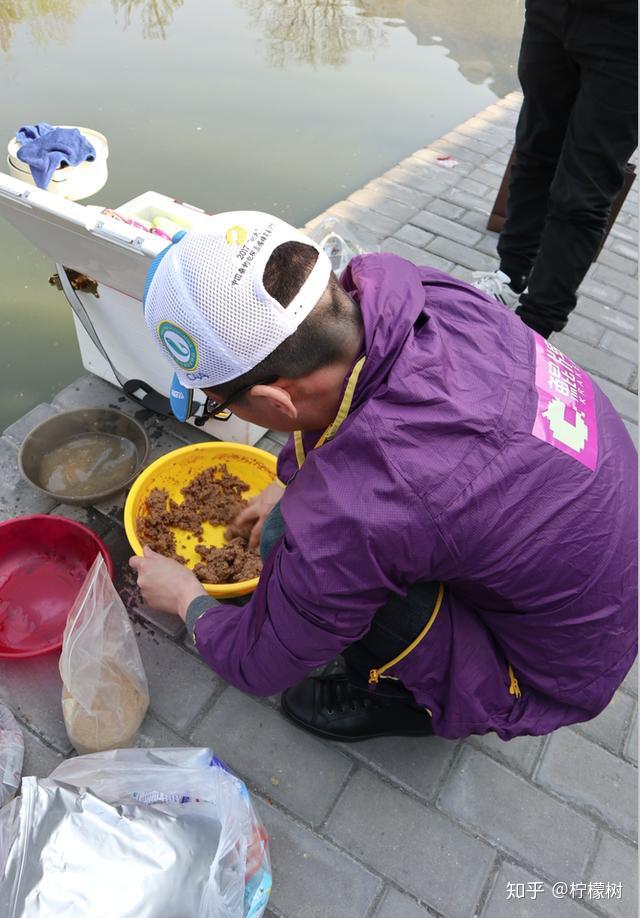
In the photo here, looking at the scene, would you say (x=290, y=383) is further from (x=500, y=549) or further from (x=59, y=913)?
(x=59, y=913)

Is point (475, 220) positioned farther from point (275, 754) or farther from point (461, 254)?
point (275, 754)

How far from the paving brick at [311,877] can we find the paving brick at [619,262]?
328 centimetres

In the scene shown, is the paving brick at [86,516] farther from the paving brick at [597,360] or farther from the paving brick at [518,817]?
the paving brick at [597,360]

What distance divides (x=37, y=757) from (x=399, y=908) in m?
0.92

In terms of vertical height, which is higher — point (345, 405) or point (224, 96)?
point (345, 405)

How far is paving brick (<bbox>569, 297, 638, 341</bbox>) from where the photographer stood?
3.31m

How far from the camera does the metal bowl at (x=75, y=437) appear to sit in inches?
82.2

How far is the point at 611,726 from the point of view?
74.5 inches

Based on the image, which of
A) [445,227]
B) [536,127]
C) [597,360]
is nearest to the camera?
[536,127]

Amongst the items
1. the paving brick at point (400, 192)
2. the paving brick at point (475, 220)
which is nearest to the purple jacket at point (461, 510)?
the paving brick at point (475, 220)

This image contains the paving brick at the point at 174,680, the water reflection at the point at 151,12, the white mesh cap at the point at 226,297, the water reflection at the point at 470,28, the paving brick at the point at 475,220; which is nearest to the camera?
the white mesh cap at the point at 226,297

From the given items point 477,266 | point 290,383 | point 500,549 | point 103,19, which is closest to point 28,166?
point 290,383

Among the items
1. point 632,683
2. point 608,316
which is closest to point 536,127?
point 608,316

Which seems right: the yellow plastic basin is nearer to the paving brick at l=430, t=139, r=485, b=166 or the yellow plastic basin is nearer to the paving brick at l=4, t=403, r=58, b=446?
the paving brick at l=4, t=403, r=58, b=446
